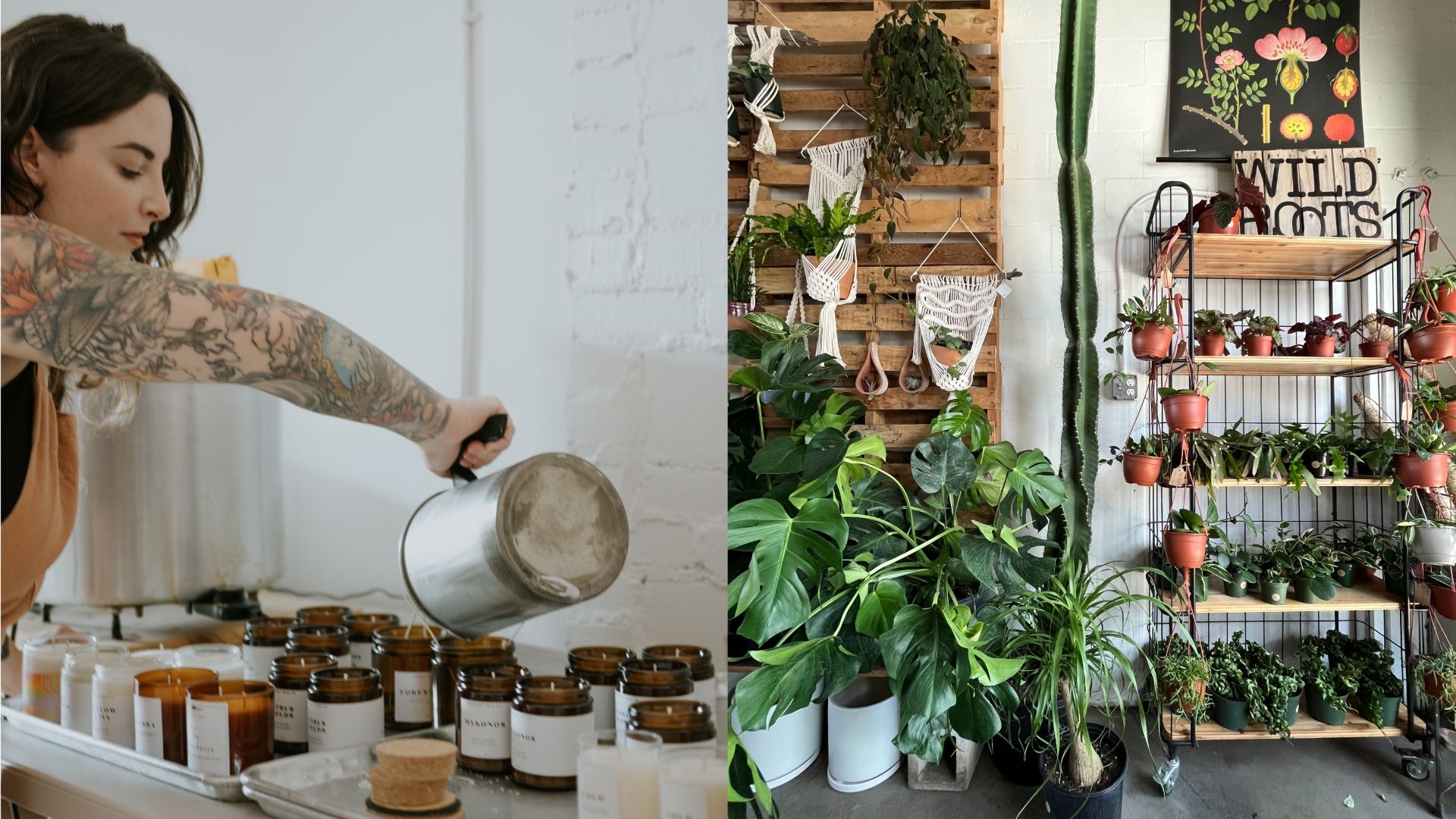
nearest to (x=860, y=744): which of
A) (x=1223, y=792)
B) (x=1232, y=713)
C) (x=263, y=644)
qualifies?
(x=1223, y=792)

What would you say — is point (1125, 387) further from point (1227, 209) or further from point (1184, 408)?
point (1227, 209)

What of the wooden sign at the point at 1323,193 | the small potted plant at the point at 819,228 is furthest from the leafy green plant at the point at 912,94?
the wooden sign at the point at 1323,193

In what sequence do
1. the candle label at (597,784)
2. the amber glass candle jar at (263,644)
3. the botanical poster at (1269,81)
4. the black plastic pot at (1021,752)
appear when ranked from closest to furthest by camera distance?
the candle label at (597,784) < the amber glass candle jar at (263,644) < the black plastic pot at (1021,752) < the botanical poster at (1269,81)

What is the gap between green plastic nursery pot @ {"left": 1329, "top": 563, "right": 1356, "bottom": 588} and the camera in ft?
9.84

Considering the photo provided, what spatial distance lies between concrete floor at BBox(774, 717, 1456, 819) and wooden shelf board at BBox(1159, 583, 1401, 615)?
0.47 meters

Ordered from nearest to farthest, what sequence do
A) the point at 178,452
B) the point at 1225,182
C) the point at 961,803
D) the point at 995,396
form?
the point at 178,452
the point at 961,803
the point at 995,396
the point at 1225,182

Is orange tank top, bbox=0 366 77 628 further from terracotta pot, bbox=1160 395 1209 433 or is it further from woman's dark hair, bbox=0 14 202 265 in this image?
terracotta pot, bbox=1160 395 1209 433

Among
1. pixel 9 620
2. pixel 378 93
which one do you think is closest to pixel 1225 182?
pixel 378 93

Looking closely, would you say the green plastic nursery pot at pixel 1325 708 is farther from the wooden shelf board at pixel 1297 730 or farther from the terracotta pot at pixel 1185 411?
the terracotta pot at pixel 1185 411

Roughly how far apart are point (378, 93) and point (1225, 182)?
334 centimetres

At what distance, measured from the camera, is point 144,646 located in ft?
2.14

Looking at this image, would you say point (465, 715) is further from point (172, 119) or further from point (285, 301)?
point (172, 119)

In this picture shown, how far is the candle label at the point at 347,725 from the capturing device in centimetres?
57

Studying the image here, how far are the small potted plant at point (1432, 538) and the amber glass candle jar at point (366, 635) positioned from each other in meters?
3.09
